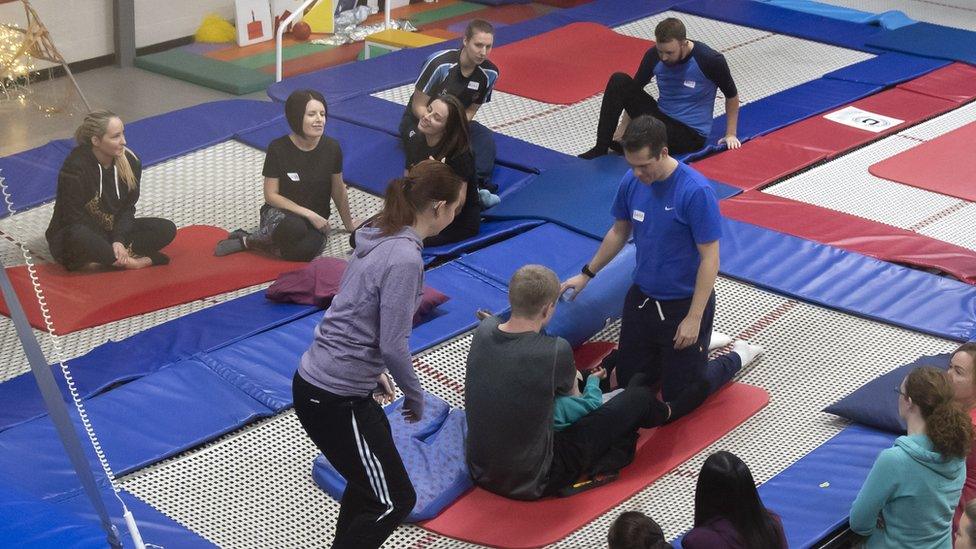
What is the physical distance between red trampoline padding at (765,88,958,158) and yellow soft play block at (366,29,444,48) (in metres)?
2.90

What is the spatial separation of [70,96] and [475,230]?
1996mm

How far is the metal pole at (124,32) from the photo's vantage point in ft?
24.6

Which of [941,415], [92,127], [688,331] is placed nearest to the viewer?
[941,415]

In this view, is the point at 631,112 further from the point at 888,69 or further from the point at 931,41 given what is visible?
the point at 931,41

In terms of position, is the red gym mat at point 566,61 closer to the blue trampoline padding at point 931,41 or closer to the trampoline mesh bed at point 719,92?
the trampoline mesh bed at point 719,92

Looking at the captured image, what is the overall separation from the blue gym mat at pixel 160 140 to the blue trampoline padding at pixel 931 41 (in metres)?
4.66

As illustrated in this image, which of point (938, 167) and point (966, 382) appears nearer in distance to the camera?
point (966, 382)

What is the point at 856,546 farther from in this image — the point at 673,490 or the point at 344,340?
the point at 344,340

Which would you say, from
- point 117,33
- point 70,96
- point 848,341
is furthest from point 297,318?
point 117,33

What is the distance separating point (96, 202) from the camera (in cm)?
499

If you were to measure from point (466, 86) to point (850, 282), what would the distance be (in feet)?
7.23

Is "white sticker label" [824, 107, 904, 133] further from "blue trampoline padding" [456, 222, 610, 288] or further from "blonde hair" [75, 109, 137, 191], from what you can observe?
"blonde hair" [75, 109, 137, 191]

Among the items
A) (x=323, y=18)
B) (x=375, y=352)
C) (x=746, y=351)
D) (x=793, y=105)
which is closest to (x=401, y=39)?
(x=323, y=18)

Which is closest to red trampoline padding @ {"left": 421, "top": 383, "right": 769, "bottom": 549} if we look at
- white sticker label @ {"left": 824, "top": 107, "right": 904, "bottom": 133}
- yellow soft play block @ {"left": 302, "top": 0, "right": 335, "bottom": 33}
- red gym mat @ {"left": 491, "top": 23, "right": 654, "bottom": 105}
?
white sticker label @ {"left": 824, "top": 107, "right": 904, "bottom": 133}
